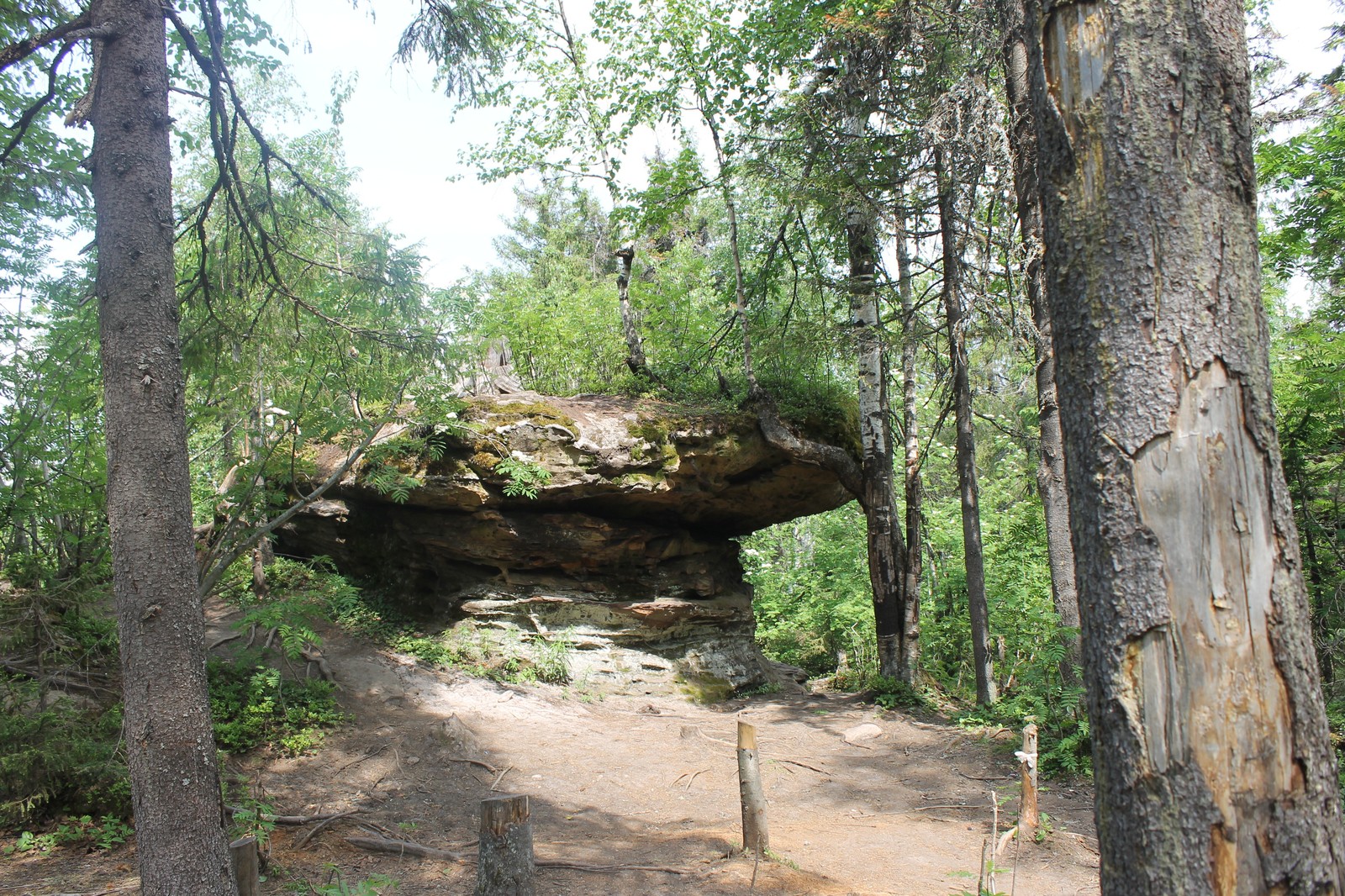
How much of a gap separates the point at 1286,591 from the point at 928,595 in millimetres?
13660

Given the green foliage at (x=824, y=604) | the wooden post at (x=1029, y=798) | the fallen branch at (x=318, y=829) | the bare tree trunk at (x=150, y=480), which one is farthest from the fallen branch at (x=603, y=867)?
the green foliage at (x=824, y=604)

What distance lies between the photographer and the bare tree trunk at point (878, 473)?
11.3 m

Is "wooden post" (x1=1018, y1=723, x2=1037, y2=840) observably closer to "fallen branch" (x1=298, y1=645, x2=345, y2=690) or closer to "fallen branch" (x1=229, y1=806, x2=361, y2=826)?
"fallen branch" (x1=229, y1=806, x2=361, y2=826)

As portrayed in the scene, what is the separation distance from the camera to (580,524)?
11148 millimetres

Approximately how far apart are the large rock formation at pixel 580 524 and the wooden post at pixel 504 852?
18.8 feet

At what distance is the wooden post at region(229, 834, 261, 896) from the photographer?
4.02 meters

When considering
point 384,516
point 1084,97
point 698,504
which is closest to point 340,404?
point 384,516

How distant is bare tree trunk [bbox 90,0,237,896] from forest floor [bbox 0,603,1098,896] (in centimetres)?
157

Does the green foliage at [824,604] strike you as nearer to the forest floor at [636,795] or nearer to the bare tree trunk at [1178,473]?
the forest floor at [636,795]

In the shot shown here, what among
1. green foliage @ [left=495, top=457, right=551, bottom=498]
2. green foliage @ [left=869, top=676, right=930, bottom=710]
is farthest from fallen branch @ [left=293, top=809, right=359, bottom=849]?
green foliage @ [left=869, top=676, right=930, bottom=710]

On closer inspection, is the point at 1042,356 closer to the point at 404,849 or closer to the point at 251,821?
the point at 404,849

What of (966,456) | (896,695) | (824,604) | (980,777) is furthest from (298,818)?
(824,604)

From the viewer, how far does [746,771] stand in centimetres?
566

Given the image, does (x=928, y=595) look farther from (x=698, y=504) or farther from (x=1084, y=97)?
(x=1084, y=97)
